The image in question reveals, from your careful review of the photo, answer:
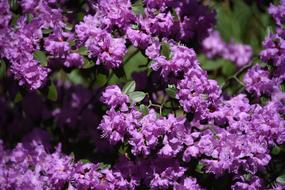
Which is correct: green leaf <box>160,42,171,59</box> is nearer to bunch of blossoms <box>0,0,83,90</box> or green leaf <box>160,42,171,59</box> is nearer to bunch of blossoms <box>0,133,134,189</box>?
bunch of blossoms <box>0,0,83,90</box>

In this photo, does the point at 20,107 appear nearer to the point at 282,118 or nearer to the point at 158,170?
the point at 158,170

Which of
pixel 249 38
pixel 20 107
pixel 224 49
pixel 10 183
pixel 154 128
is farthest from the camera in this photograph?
pixel 249 38

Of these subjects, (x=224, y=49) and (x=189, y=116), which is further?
(x=224, y=49)

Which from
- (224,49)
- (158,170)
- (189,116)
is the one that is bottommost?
(224,49)

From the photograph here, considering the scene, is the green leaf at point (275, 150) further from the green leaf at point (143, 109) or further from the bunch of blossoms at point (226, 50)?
the bunch of blossoms at point (226, 50)

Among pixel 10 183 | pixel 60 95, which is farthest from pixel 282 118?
pixel 60 95

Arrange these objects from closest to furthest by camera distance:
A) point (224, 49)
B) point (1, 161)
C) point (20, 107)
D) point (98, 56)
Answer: point (98, 56) < point (1, 161) < point (20, 107) < point (224, 49)

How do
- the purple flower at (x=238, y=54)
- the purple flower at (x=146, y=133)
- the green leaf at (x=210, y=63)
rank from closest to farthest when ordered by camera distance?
1. the purple flower at (x=146, y=133)
2. the green leaf at (x=210, y=63)
3. the purple flower at (x=238, y=54)

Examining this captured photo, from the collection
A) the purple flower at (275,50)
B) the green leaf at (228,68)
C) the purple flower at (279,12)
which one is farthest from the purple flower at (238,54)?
the purple flower at (275,50)
